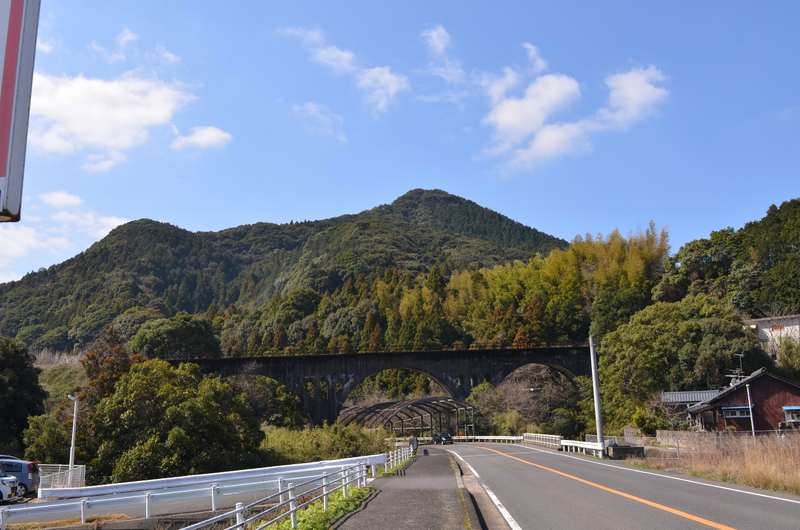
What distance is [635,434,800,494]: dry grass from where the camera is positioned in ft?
46.5

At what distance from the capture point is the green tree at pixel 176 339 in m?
75.7

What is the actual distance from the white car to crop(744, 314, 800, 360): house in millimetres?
52967

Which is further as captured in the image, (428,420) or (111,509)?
(428,420)

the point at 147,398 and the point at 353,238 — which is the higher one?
the point at 353,238

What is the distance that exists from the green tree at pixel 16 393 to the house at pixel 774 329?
53691 mm

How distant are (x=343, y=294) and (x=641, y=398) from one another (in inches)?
2956

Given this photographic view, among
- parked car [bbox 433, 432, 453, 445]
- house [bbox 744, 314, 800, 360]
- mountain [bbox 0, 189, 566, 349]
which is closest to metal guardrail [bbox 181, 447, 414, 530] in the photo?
parked car [bbox 433, 432, 453, 445]

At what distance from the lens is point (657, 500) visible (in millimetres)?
12273

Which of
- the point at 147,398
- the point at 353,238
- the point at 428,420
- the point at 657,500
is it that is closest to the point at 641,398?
the point at 428,420

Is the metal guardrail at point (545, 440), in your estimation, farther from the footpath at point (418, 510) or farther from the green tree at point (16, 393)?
the green tree at point (16, 393)

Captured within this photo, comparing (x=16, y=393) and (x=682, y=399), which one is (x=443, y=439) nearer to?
(x=682, y=399)

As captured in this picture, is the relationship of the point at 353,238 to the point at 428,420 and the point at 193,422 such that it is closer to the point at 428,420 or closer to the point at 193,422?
the point at 428,420

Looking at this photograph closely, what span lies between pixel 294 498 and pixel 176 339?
7223 cm

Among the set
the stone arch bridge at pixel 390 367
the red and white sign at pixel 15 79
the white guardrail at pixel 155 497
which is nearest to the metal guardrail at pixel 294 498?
the white guardrail at pixel 155 497
